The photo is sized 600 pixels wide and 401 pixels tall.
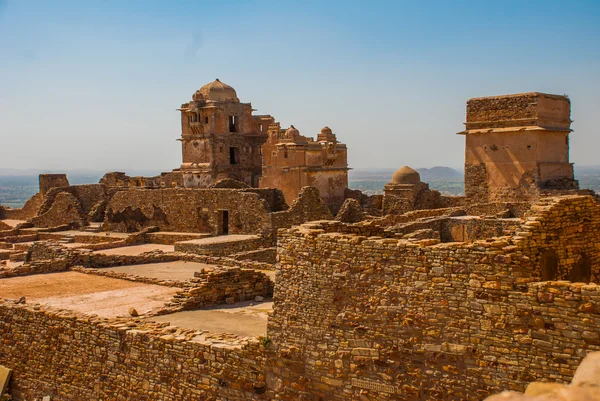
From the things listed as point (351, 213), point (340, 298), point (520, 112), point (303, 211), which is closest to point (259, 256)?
point (303, 211)

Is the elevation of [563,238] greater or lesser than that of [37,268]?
greater

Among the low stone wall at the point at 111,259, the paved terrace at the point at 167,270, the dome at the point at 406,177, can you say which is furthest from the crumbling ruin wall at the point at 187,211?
the dome at the point at 406,177

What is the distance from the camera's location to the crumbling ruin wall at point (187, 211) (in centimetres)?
2203

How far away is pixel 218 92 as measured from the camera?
41.2 metres

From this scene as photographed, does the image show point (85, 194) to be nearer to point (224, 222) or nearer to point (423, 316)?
point (224, 222)

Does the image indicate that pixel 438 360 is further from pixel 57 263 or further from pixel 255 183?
pixel 255 183

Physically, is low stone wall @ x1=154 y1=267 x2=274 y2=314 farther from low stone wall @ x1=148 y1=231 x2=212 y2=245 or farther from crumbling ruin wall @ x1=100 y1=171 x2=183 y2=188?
crumbling ruin wall @ x1=100 y1=171 x2=183 y2=188

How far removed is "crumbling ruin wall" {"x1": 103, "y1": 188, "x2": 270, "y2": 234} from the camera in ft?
72.3

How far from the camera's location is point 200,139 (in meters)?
41.0

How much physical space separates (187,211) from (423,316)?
17.4m

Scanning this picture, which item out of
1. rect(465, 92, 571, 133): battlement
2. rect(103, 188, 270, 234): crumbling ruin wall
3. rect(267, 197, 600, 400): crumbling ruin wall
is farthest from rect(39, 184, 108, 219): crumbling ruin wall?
rect(267, 197, 600, 400): crumbling ruin wall

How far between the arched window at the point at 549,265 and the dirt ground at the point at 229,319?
443 centimetres

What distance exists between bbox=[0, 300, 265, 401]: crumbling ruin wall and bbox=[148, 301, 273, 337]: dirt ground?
20.7 inches

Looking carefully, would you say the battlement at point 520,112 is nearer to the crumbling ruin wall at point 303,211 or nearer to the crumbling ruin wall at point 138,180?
the crumbling ruin wall at point 303,211
